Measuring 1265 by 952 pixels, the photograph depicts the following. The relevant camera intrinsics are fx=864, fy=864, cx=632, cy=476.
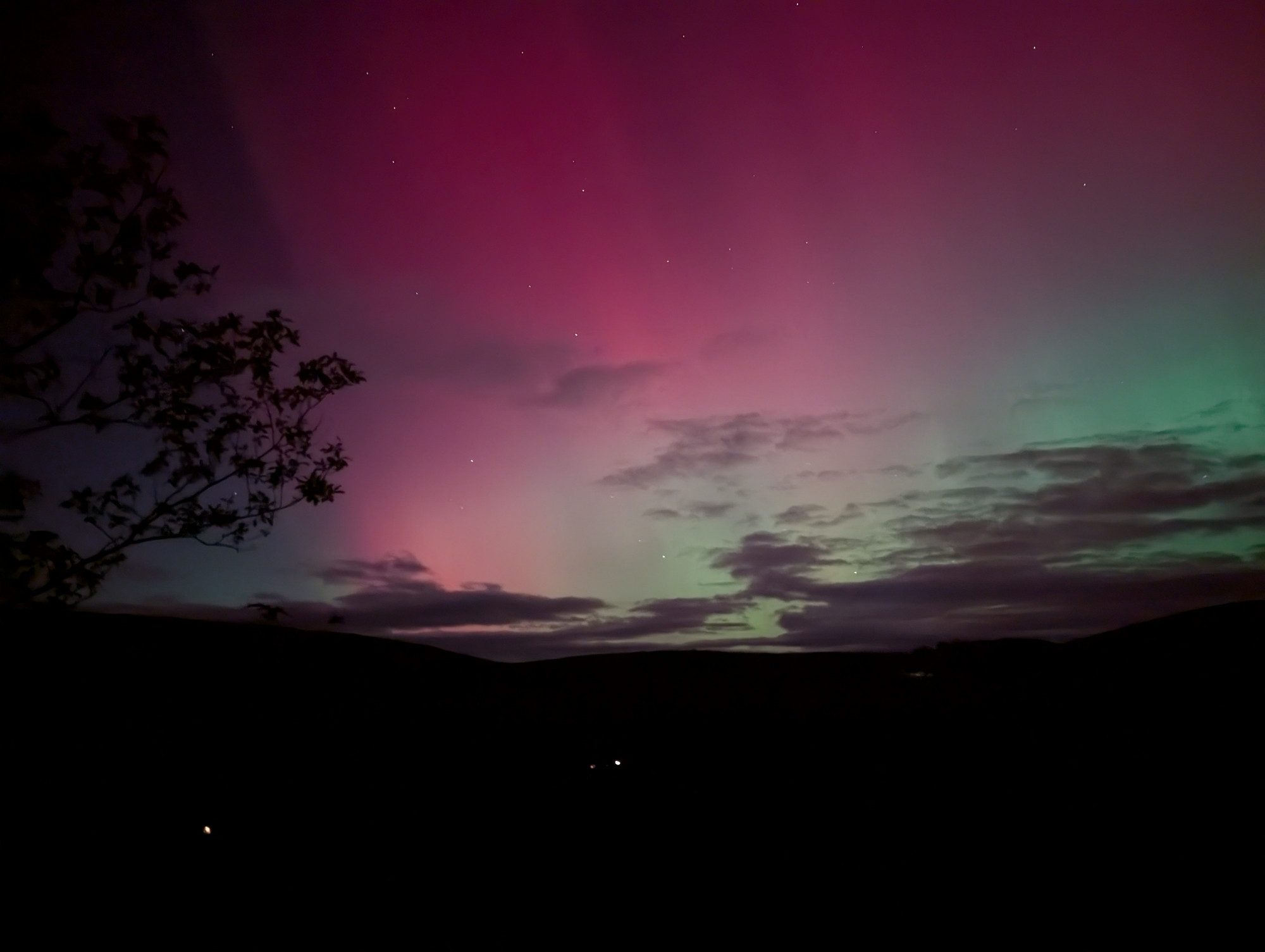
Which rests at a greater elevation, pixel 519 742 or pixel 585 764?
pixel 519 742

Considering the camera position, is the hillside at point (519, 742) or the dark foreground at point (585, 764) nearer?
the dark foreground at point (585, 764)

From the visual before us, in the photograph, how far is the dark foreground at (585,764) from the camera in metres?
10.8

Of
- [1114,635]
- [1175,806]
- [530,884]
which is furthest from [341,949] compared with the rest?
[1114,635]

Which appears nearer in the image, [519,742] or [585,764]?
[585,764]

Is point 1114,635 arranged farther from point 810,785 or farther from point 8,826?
point 8,826

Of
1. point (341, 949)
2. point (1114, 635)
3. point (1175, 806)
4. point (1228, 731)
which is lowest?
point (341, 949)

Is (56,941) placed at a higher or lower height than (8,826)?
lower

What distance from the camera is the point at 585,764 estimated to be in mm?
17500

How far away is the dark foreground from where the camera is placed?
1084cm

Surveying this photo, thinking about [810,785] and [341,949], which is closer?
[341,949]

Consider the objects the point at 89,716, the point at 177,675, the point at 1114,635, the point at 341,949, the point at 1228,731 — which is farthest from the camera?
the point at 1114,635

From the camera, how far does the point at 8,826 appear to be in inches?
337

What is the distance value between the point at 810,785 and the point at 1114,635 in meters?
12.3

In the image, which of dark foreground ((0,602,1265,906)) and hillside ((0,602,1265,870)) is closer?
dark foreground ((0,602,1265,906))
